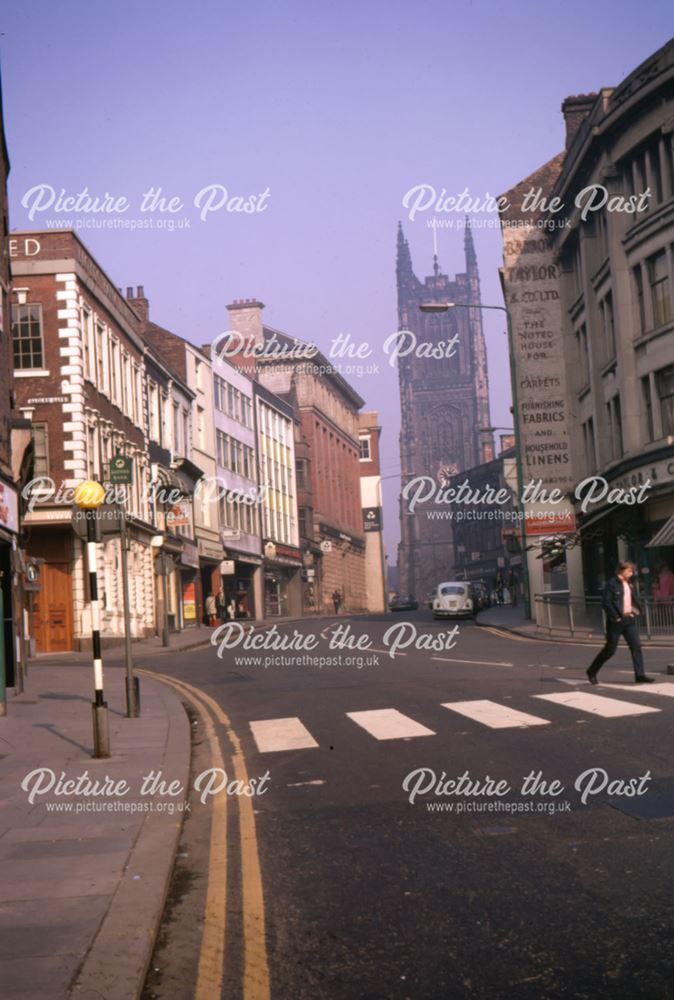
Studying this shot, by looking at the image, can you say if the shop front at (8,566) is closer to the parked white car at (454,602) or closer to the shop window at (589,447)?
the shop window at (589,447)

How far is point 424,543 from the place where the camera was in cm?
18500

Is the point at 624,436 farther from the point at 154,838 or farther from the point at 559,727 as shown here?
the point at 154,838

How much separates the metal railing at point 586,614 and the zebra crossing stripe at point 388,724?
11939 millimetres

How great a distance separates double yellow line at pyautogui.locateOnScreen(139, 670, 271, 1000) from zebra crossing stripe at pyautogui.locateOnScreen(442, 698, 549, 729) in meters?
3.16

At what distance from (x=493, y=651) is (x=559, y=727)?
1399 centimetres

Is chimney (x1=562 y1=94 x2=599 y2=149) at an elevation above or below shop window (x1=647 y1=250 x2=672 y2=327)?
above

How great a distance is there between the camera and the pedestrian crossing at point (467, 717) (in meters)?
12.2

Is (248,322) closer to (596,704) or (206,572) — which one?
(206,572)

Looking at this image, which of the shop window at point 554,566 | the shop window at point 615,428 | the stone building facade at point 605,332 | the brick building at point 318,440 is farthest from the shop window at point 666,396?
the brick building at point 318,440

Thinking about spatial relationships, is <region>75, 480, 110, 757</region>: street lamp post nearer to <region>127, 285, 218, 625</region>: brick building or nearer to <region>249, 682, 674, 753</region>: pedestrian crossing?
<region>249, 682, 674, 753</region>: pedestrian crossing

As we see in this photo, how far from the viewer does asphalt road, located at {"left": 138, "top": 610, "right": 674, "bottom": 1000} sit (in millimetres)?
4996

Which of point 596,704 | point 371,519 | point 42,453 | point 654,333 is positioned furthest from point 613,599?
point 371,519

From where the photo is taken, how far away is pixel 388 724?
43.1 feet

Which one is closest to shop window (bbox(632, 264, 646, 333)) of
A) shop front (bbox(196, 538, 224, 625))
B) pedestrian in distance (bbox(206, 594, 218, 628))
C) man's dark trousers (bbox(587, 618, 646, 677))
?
man's dark trousers (bbox(587, 618, 646, 677))
